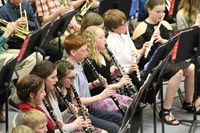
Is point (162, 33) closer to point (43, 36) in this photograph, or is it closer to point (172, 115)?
point (172, 115)

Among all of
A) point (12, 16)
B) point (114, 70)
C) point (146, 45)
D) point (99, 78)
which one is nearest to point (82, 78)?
point (99, 78)

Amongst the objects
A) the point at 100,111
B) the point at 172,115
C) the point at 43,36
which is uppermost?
the point at 43,36

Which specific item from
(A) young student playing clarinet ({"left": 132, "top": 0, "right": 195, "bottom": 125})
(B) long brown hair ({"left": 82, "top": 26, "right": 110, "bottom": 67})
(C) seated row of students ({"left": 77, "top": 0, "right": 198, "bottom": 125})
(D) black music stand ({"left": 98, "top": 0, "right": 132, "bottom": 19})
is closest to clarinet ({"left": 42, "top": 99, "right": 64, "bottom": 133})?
(B) long brown hair ({"left": 82, "top": 26, "right": 110, "bottom": 67})

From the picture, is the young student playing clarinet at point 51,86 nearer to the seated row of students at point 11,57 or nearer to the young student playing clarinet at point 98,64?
the young student playing clarinet at point 98,64

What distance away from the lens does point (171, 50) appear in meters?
4.34

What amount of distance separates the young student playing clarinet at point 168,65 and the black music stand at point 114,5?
0.67 metres

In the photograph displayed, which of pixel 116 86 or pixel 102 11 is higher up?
pixel 102 11

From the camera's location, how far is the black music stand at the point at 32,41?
4216 mm

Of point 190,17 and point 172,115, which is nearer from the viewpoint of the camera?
point 172,115

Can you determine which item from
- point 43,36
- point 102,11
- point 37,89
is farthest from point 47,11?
point 37,89

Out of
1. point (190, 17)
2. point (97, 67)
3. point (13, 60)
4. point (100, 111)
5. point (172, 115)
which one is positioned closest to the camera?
point (13, 60)

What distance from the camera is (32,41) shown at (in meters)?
4.42

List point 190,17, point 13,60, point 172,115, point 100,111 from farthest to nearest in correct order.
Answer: point 190,17
point 172,115
point 100,111
point 13,60

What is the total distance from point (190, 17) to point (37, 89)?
294 cm
